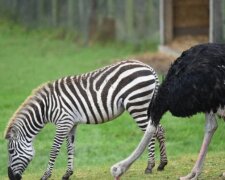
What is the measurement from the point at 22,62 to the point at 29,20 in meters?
5.34

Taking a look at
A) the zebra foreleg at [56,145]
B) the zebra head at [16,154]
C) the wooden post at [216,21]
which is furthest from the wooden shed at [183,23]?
the zebra head at [16,154]

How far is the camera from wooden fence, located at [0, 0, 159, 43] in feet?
68.8

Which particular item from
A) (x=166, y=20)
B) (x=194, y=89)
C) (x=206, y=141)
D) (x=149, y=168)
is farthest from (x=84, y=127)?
(x=194, y=89)

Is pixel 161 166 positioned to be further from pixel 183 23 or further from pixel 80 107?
pixel 183 23

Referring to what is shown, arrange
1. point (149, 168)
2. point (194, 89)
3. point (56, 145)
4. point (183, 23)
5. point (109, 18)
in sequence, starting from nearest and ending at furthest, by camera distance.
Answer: point (194, 89), point (149, 168), point (56, 145), point (183, 23), point (109, 18)

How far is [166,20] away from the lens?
59.8 feet

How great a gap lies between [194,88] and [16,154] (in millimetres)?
2716

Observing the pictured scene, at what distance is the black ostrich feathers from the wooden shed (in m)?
10.2

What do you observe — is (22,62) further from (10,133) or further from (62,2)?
(10,133)

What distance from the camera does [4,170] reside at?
1059 cm

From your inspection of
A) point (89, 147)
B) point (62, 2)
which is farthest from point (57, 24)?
point (89, 147)

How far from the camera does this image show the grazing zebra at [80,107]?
29.1ft

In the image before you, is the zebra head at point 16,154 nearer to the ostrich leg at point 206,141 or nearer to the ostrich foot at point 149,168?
the ostrich foot at point 149,168

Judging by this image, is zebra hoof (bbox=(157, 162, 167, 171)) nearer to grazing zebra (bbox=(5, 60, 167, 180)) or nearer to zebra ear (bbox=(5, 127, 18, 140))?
grazing zebra (bbox=(5, 60, 167, 180))
